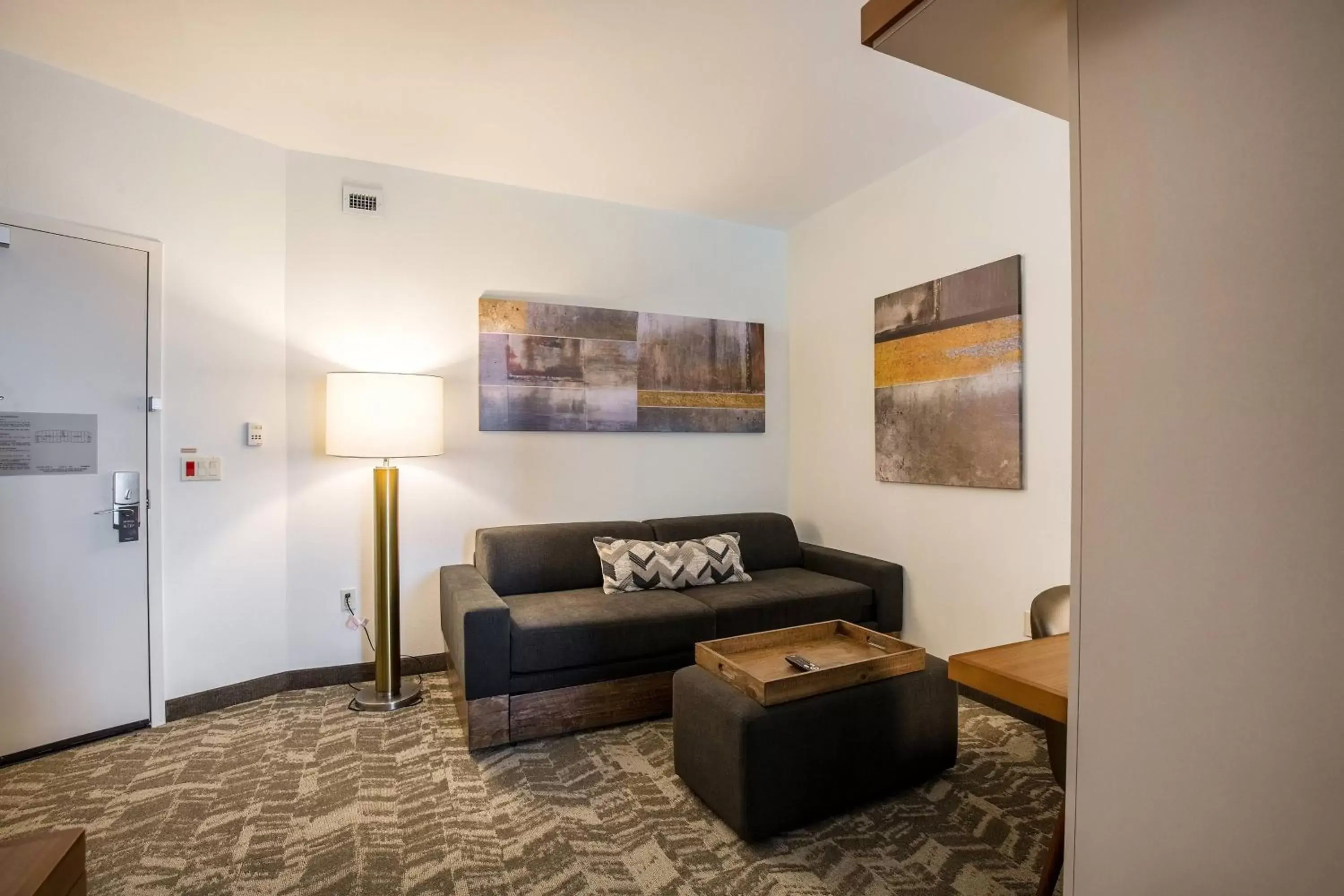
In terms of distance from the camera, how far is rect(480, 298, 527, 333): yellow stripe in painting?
3.53 m

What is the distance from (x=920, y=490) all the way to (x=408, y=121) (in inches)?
119

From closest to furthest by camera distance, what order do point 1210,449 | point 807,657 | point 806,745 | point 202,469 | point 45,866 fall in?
point 1210,449, point 45,866, point 806,745, point 807,657, point 202,469

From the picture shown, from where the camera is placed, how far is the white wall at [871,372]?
2680 mm

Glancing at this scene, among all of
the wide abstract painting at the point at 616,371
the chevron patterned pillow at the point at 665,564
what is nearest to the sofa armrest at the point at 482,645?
the chevron patterned pillow at the point at 665,564

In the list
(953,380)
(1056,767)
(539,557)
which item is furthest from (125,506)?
(953,380)

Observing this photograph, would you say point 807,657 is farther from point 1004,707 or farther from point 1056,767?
point 1004,707

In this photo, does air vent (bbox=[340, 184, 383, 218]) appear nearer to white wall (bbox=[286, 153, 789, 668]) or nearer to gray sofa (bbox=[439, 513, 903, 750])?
white wall (bbox=[286, 153, 789, 668])

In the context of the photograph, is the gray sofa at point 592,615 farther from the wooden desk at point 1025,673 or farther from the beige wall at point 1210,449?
the beige wall at point 1210,449

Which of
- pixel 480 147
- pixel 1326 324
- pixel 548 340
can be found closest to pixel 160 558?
pixel 548 340

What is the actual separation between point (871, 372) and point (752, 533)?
1.16 metres

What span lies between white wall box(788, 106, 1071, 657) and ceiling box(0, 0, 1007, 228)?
23 centimetres

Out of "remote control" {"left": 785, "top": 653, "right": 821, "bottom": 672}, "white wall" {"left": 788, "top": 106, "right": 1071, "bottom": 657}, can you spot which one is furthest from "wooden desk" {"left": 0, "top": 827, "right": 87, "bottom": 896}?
"white wall" {"left": 788, "top": 106, "right": 1071, "bottom": 657}

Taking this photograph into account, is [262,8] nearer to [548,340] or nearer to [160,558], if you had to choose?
[548,340]

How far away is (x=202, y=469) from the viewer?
9.45 ft
